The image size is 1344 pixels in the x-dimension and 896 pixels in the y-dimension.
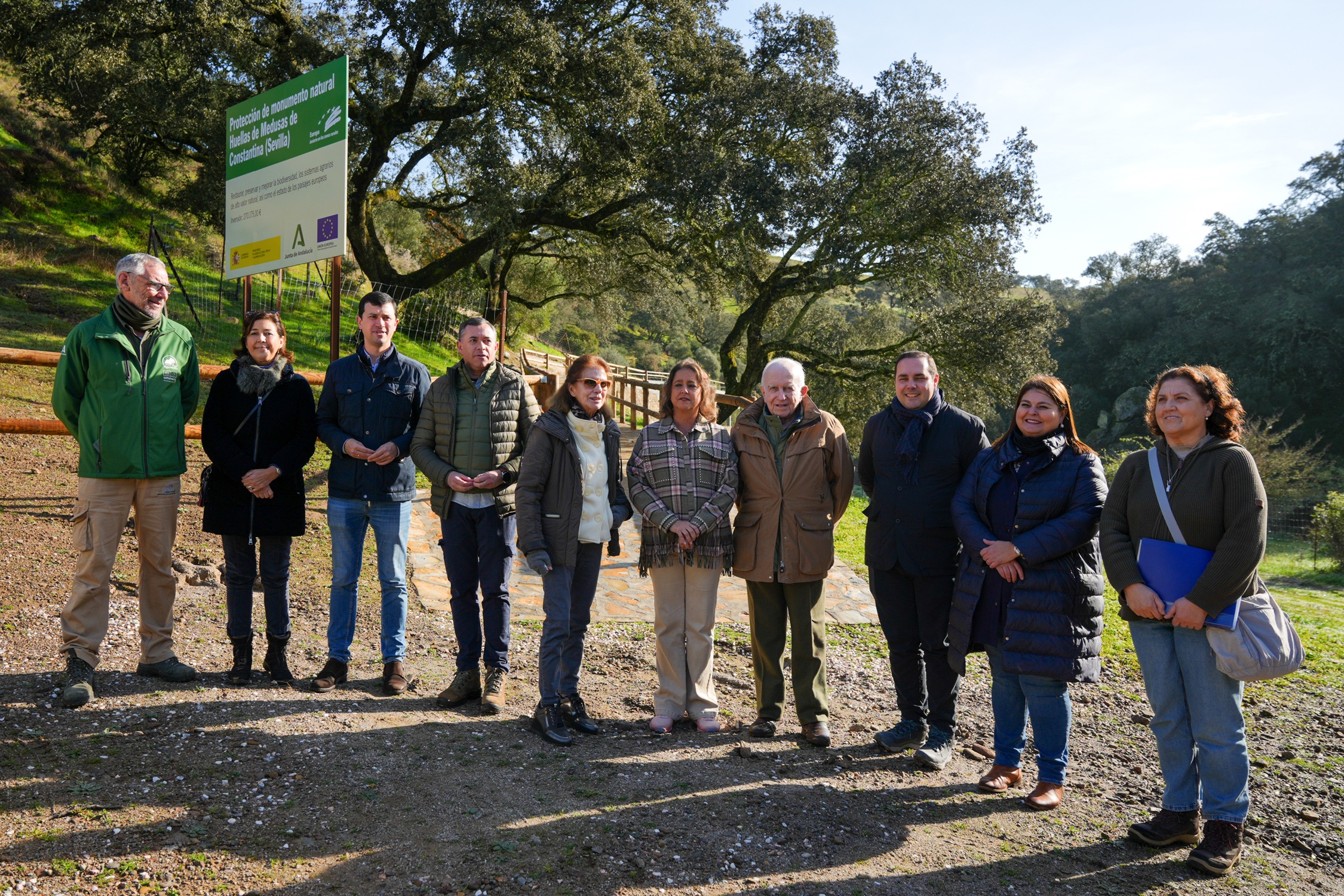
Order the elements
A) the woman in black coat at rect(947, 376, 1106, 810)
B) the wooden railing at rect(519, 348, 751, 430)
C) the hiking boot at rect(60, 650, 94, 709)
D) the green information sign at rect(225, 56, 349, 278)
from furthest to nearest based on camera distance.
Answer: the wooden railing at rect(519, 348, 751, 430)
the green information sign at rect(225, 56, 349, 278)
the hiking boot at rect(60, 650, 94, 709)
the woman in black coat at rect(947, 376, 1106, 810)

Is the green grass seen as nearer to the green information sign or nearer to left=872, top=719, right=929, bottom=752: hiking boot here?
left=872, top=719, right=929, bottom=752: hiking boot

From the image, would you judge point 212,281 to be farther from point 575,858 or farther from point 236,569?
point 575,858

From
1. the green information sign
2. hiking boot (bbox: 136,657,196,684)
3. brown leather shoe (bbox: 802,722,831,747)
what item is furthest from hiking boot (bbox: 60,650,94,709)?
the green information sign

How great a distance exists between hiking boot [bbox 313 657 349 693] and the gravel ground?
0.24ft

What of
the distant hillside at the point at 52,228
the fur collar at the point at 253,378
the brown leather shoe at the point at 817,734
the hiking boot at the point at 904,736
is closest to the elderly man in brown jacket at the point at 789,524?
the brown leather shoe at the point at 817,734

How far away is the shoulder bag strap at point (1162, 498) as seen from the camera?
314 cm

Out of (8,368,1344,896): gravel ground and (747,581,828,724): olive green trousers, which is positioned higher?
(747,581,828,724): olive green trousers

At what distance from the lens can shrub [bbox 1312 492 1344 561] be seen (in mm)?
14969

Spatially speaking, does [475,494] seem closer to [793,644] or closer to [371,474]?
[371,474]

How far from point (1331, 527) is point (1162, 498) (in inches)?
626

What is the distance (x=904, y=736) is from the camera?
393 centimetres

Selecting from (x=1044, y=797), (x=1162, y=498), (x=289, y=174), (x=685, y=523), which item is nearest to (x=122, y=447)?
(x=685, y=523)

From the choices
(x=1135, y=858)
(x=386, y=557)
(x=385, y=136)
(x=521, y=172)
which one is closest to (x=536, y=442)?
(x=386, y=557)

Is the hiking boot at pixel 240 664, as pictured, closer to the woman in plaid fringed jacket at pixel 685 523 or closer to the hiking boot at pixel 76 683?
the hiking boot at pixel 76 683
